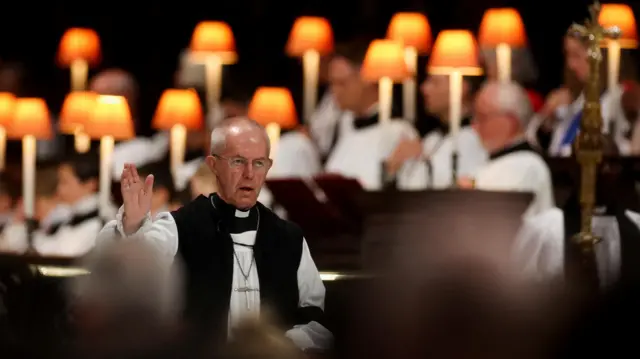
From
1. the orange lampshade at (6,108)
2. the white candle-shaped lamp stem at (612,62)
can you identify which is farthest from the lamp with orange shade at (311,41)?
the white candle-shaped lamp stem at (612,62)

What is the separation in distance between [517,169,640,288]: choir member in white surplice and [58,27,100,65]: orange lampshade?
650 centimetres

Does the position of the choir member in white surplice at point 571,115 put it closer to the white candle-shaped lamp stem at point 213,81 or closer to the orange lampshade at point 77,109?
the white candle-shaped lamp stem at point 213,81

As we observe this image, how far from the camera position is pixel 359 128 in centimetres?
1159

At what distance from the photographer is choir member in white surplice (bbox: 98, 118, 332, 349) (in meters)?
4.93

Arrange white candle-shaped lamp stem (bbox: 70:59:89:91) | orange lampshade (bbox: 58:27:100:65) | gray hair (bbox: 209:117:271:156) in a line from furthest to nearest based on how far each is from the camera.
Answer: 1. orange lampshade (bbox: 58:27:100:65)
2. white candle-shaped lamp stem (bbox: 70:59:89:91)
3. gray hair (bbox: 209:117:271:156)

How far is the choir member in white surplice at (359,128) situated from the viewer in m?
11.2

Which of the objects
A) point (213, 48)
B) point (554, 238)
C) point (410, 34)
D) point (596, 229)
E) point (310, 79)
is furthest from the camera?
point (213, 48)

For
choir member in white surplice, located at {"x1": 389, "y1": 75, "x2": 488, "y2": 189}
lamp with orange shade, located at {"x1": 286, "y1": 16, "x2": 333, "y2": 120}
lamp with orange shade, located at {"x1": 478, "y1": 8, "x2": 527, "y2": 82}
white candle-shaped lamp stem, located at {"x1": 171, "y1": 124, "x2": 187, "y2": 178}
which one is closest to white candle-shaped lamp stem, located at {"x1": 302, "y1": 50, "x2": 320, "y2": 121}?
lamp with orange shade, located at {"x1": 286, "y1": 16, "x2": 333, "y2": 120}

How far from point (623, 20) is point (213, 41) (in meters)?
3.72

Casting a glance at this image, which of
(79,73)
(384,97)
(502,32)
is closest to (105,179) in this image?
(384,97)

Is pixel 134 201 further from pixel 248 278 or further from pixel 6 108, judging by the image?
pixel 6 108

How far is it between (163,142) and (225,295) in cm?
858

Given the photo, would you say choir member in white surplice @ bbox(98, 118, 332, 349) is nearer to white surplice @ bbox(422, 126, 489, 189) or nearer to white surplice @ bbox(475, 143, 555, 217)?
white surplice @ bbox(475, 143, 555, 217)

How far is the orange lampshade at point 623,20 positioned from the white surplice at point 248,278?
569cm
